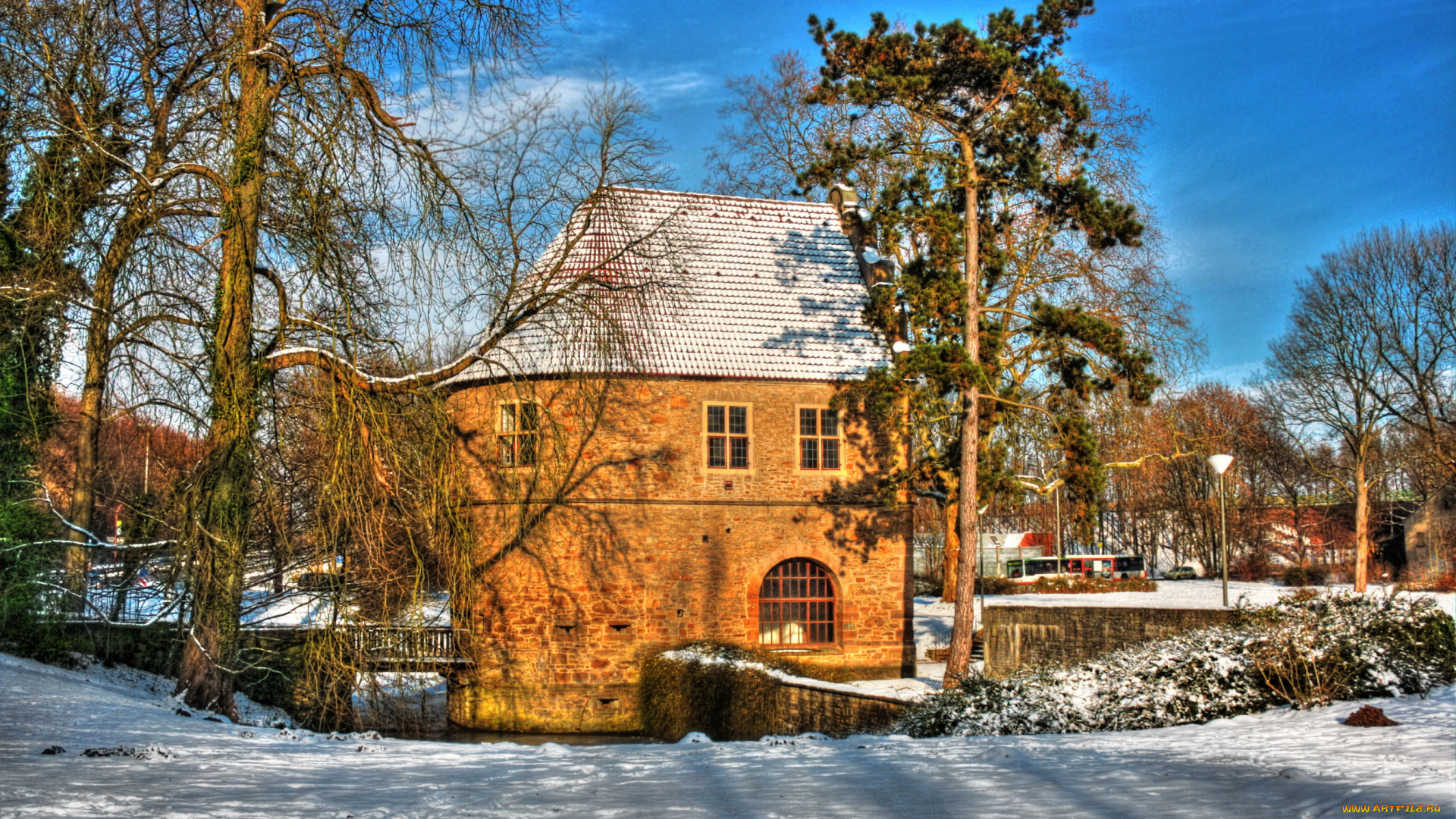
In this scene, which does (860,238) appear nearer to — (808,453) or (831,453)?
(831,453)

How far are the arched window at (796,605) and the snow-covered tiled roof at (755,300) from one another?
12.2 feet

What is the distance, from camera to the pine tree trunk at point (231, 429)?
400 inches

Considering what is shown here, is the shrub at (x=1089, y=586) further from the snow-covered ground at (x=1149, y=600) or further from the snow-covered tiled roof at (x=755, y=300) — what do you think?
the snow-covered tiled roof at (x=755, y=300)

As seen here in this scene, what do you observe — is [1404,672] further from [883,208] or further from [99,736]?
[99,736]

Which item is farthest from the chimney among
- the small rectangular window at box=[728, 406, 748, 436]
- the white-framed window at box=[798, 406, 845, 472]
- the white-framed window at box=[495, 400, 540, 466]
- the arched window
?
the white-framed window at box=[495, 400, 540, 466]

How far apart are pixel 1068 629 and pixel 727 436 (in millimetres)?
6967

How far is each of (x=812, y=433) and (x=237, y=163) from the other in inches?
490

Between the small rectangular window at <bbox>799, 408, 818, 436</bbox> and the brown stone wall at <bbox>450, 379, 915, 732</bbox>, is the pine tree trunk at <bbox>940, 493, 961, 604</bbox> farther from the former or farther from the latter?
the small rectangular window at <bbox>799, 408, 818, 436</bbox>

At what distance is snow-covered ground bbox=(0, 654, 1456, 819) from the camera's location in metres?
6.36

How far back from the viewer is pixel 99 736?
28.3 feet

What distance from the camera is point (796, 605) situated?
2031cm

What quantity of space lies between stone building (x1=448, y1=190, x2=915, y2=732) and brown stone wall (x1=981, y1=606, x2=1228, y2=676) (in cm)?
225

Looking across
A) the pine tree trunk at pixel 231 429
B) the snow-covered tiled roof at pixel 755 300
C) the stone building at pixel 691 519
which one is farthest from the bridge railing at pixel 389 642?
the snow-covered tiled roof at pixel 755 300

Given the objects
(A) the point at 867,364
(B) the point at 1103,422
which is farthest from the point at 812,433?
(B) the point at 1103,422
